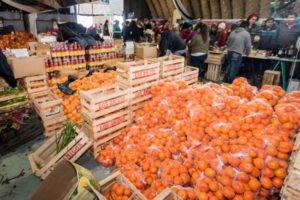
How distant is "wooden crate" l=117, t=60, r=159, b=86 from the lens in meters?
3.94

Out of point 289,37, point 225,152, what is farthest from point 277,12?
point 225,152

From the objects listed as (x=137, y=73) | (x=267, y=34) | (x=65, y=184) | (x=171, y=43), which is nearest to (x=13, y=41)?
(x=171, y=43)

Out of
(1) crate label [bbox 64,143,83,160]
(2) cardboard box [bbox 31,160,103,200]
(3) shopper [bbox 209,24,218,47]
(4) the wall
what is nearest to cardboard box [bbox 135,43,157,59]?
(3) shopper [bbox 209,24,218,47]

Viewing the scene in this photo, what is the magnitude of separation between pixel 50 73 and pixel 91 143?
12.5 ft

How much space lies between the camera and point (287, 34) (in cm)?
676

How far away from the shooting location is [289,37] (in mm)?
6754

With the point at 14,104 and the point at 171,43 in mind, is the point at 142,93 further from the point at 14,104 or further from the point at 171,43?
the point at 171,43

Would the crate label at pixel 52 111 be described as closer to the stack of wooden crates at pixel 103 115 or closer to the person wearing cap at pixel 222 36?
the stack of wooden crates at pixel 103 115

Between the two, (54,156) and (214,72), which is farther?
(214,72)

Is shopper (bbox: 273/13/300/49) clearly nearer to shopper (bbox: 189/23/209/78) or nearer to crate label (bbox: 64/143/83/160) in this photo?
shopper (bbox: 189/23/209/78)

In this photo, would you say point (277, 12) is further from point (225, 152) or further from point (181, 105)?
point (225, 152)

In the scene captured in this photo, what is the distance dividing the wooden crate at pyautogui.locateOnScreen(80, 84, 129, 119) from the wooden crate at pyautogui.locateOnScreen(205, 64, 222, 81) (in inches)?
221

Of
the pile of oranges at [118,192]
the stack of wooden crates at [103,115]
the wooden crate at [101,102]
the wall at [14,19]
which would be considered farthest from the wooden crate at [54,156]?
the wall at [14,19]

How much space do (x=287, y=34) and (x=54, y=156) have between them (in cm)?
777
